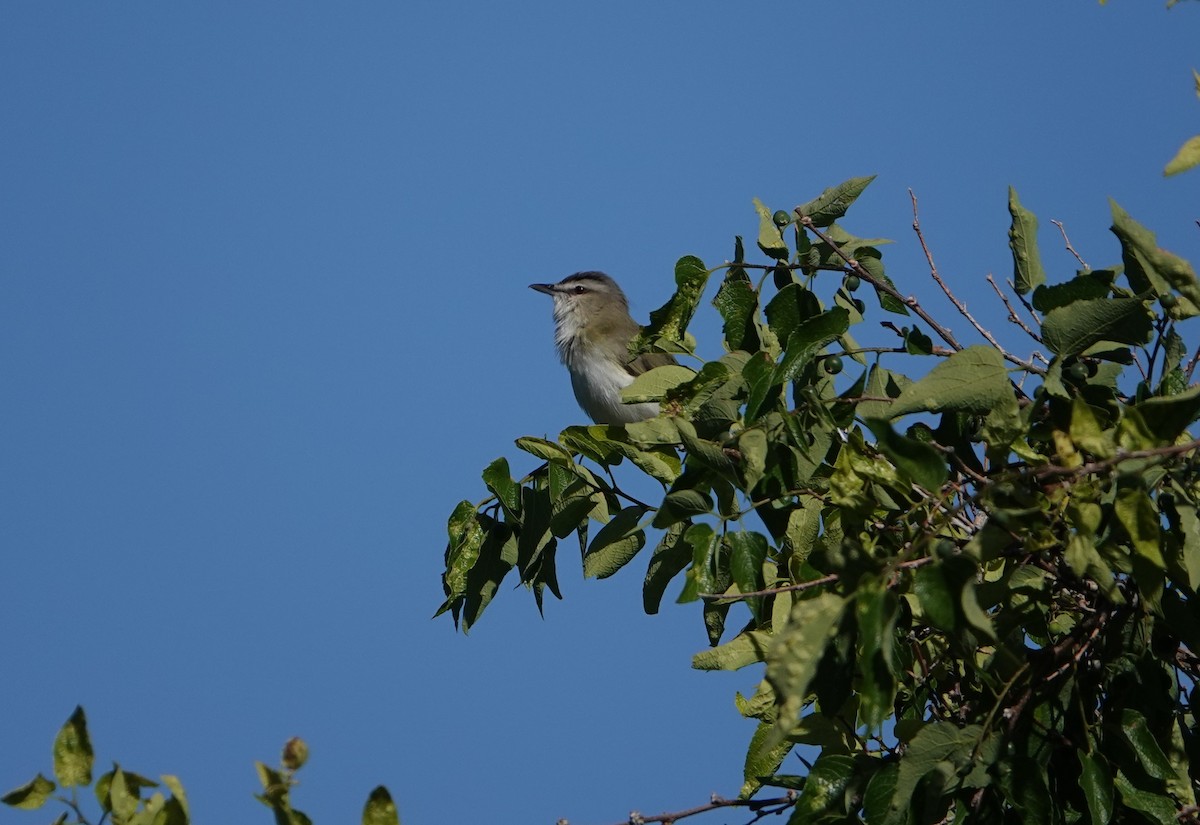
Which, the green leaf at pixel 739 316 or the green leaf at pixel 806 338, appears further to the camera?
the green leaf at pixel 739 316

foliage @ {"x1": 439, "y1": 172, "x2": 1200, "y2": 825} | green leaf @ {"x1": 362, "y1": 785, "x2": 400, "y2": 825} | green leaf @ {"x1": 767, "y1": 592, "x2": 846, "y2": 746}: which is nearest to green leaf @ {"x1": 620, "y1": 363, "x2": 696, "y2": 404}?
foliage @ {"x1": 439, "y1": 172, "x2": 1200, "y2": 825}

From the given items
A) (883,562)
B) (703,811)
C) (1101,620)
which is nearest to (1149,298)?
(1101,620)

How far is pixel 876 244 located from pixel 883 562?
203cm

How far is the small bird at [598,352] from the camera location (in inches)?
348

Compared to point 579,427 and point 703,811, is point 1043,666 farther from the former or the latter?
point 579,427

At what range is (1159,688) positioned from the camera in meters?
2.93

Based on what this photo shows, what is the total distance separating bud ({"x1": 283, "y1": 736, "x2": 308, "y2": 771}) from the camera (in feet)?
6.57

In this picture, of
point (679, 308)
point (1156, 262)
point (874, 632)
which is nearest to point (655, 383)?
point (679, 308)

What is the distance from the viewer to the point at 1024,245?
3.54 m

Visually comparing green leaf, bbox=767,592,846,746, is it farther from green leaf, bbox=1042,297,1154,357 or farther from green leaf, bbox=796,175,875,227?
green leaf, bbox=796,175,875,227

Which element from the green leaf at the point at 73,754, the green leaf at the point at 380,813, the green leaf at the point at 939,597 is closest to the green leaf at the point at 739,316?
the green leaf at the point at 939,597

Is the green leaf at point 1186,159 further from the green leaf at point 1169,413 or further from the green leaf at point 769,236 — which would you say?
the green leaf at point 769,236

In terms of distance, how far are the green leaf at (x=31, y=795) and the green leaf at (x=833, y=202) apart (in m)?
2.49

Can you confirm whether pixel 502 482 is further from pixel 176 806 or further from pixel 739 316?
pixel 176 806
